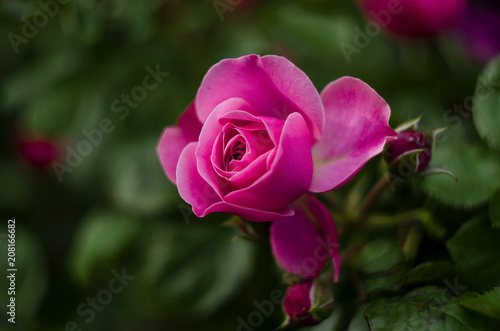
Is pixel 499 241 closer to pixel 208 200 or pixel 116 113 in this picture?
pixel 208 200

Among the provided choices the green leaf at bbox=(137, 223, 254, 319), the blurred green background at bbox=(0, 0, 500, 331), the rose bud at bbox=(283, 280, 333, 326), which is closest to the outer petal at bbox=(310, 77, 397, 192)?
the rose bud at bbox=(283, 280, 333, 326)

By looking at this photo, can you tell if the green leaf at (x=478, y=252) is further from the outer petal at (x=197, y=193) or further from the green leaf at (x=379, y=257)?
the outer petal at (x=197, y=193)

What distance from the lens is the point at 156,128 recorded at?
3.91 ft

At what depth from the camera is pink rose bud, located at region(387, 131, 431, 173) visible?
1.94ft

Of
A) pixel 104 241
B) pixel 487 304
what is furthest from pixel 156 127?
pixel 487 304

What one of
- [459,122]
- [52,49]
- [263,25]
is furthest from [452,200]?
[52,49]

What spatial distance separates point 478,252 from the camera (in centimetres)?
63

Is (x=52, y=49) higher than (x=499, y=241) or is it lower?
higher

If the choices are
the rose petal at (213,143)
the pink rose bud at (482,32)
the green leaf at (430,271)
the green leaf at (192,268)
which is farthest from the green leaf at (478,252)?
the pink rose bud at (482,32)

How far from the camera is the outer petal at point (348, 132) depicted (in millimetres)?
563

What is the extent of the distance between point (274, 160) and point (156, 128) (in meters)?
0.71

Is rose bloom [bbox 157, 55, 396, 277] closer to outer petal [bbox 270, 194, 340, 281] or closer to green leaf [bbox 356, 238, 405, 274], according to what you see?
outer petal [bbox 270, 194, 340, 281]

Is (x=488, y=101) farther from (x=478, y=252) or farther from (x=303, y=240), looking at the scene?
(x=303, y=240)

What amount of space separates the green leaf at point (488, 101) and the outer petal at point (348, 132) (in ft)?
0.71
